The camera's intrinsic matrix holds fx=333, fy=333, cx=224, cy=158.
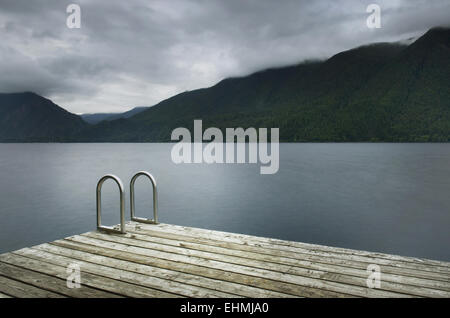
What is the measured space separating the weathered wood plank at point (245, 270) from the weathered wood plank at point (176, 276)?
0.32 m

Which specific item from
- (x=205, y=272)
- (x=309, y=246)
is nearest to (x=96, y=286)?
(x=205, y=272)

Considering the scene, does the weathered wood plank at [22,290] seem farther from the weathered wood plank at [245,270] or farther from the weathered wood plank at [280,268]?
the weathered wood plank at [280,268]

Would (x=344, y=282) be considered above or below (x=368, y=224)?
above

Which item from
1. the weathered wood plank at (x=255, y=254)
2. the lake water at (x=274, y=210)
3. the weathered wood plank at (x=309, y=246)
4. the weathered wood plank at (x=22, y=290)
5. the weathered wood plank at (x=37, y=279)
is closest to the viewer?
the weathered wood plank at (x=22, y=290)

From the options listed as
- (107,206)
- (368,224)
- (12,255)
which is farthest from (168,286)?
(107,206)

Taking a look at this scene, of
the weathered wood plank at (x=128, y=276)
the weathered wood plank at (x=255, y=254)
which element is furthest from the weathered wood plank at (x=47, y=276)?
the weathered wood plank at (x=255, y=254)

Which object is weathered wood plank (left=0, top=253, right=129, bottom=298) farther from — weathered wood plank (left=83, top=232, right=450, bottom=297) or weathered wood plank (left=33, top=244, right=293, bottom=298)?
weathered wood plank (left=83, top=232, right=450, bottom=297)

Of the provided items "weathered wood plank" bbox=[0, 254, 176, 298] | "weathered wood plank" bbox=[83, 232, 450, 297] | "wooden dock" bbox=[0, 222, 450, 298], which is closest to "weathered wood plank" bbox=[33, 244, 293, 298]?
"wooden dock" bbox=[0, 222, 450, 298]

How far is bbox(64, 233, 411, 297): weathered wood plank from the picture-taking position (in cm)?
321

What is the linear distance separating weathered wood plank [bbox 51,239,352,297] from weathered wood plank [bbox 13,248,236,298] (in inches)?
10.8

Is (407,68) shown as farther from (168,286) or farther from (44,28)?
(168,286)

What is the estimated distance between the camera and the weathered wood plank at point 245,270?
3.21 metres

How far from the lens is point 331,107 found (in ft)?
586
